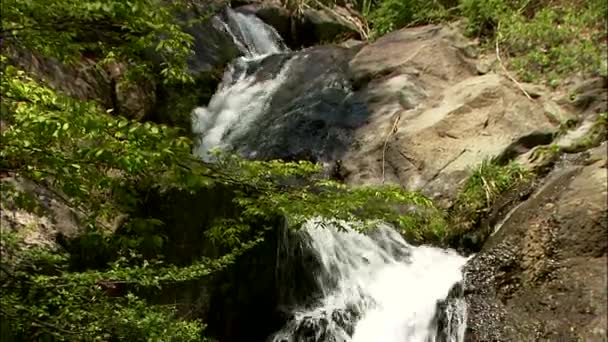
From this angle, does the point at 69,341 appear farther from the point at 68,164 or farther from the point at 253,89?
the point at 253,89

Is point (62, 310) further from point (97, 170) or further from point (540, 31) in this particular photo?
point (540, 31)

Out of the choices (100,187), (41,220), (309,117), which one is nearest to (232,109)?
(309,117)

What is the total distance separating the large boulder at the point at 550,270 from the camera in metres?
4.10

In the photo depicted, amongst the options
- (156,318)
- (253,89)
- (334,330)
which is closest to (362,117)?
(253,89)

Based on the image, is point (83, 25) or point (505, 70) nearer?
point (83, 25)

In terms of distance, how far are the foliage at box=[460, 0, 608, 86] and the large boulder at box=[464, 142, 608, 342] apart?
9.51ft

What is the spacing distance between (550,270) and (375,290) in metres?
2.00

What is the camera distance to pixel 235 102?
9.75 metres

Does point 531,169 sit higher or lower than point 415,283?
higher

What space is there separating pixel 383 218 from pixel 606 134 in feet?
12.7

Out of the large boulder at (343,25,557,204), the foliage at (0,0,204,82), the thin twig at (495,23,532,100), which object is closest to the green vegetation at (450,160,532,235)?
the large boulder at (343,25,557,204)

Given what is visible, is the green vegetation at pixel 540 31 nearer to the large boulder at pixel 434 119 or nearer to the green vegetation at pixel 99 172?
the large boulder at pixel 434 119

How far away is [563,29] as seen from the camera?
8.20 metres

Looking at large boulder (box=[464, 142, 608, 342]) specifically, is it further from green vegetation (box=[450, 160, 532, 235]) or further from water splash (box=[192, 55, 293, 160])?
water splash (box=[192, 55, 293, 160])
